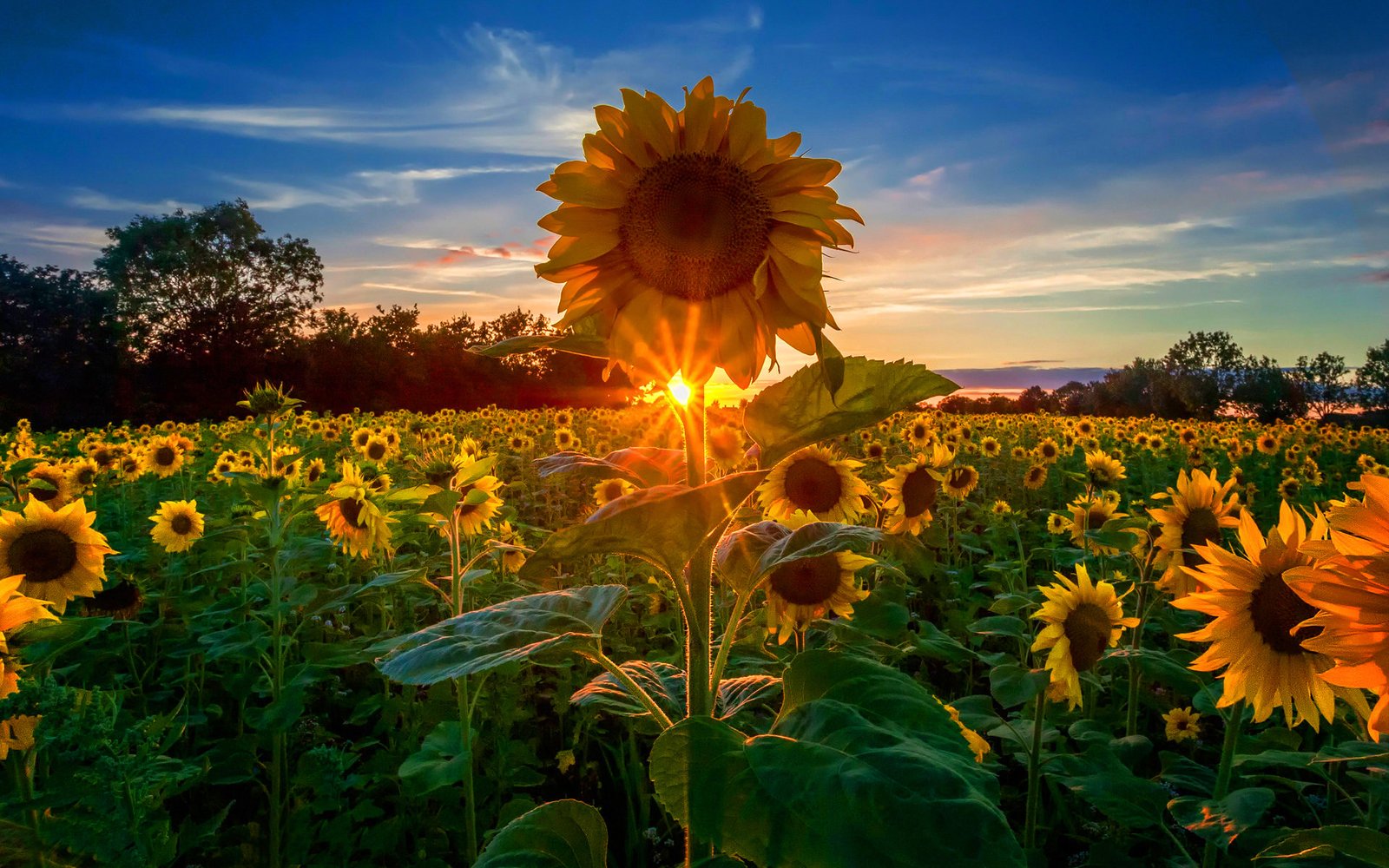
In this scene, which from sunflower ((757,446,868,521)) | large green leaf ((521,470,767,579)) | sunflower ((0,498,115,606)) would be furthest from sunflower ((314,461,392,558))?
large green leaf ((521,470,767,579))

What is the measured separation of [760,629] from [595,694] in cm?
196

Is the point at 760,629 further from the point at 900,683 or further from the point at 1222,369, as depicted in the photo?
the point at 1222,369

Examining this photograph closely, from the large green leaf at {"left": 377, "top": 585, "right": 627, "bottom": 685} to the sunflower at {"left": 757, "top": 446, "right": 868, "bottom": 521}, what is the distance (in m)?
2.65

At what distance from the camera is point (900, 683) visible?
110cm

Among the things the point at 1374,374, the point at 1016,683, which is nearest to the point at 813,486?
the point at 1016,683

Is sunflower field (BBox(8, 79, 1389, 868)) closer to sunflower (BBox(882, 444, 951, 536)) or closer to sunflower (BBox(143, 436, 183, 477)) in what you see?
sunflower (BBox(882, 444, 951, 536))

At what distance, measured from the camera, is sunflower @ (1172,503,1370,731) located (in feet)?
6.18

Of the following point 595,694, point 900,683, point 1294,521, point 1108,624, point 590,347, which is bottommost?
point 1108,624

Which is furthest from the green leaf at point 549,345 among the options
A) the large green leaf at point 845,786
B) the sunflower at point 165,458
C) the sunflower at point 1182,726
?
the sunflower at point 165,458

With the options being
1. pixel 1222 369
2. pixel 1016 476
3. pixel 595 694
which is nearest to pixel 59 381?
pixel 1016 476

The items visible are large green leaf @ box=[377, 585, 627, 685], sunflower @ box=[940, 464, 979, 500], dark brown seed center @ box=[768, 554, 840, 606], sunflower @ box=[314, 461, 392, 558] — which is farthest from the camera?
sunflower @ box=[940, 464, 979, 500]

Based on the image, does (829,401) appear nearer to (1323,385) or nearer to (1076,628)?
(1076,628)

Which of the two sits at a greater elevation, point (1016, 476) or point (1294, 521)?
point (1294, 521)

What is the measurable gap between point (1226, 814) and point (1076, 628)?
0.97 meters
